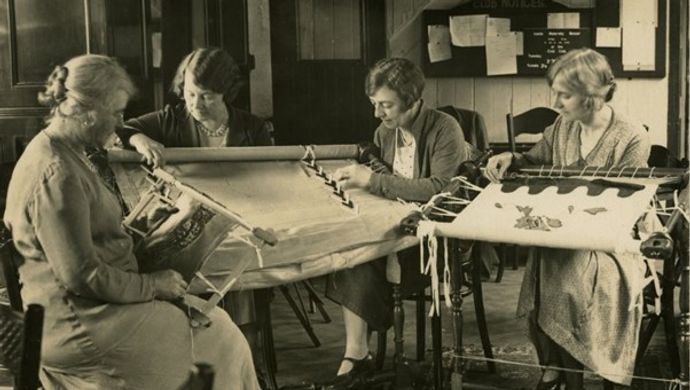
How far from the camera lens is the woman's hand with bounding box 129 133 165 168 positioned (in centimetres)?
332

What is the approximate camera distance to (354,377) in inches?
148

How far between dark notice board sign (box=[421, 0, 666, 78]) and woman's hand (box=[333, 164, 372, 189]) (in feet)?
10.9

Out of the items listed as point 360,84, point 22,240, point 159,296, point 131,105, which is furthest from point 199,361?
point 360,84

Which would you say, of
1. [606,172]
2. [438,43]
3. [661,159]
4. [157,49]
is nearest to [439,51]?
[438,43]

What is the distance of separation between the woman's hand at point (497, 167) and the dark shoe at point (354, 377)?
84cm

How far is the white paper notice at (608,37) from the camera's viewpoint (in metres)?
6.85

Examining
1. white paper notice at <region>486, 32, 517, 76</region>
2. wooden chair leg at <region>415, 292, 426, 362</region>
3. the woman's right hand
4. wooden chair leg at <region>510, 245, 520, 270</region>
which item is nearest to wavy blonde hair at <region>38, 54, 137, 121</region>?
the woman's right hand

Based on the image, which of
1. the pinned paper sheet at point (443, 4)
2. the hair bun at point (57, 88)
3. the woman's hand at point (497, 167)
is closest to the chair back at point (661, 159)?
the woman's hand at point (497, 167)

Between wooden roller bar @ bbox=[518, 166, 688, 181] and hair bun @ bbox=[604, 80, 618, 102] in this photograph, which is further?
hair bun @ bbox=[604, 80, 618, 102]

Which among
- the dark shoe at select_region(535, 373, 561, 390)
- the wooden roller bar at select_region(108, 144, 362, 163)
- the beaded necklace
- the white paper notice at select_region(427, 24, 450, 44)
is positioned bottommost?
the dark shoe at select_region(535, 373, 561, 390)

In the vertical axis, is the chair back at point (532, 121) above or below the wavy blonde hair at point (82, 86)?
below

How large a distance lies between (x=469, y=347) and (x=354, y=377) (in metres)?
1.10

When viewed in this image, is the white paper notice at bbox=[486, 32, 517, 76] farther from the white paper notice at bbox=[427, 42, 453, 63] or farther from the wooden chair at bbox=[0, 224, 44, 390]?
the wooden chair at bbox=[0, 224, 44, 390]

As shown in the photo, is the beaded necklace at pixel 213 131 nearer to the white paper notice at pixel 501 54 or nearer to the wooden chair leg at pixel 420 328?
the wooden chair leg at pixel 420 328
